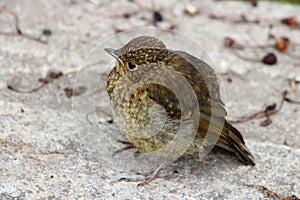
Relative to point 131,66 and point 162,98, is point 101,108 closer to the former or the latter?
point 131,66

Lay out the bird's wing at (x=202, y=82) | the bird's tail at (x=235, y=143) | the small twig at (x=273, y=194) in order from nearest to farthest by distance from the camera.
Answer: the small twig at (x=273, y=194), the bird's wing at (x=202, y=82), the bird's tail at (x=235, y=143)

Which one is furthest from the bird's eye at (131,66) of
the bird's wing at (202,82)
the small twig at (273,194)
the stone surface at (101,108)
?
the small twig at (273,194)

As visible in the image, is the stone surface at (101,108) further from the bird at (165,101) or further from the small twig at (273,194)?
the bird at (165,101)

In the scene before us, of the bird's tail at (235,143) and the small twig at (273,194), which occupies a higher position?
the bird's tail at (235,143)

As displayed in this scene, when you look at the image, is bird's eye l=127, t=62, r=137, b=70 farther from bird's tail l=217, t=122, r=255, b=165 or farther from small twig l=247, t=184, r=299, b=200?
small twig l=247, t=184, r=299, b=200

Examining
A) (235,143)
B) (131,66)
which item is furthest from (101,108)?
(235,143)

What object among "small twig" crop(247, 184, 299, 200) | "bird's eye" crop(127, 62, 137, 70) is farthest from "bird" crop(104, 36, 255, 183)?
"small twig" crop(247, 184, 299, 200)
